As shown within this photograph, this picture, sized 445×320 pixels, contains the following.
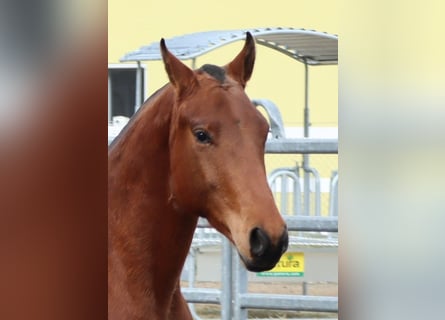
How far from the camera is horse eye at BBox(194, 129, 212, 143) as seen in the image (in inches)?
→ 60.6

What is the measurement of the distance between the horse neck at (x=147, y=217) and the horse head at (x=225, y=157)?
0.14 feet

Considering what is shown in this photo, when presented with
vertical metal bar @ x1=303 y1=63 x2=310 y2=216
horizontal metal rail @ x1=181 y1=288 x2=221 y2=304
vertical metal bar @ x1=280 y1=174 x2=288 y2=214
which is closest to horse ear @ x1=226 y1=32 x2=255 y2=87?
vertical metal bar @ x1=303 y1=63 x2=310 y2=216

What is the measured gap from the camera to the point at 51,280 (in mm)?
1354

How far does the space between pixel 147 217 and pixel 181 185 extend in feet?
0.51

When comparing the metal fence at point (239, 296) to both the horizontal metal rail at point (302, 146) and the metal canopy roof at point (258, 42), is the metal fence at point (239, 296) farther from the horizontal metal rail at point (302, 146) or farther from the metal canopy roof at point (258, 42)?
the metal canopy roof at point (258, 42)

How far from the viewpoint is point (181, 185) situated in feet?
5.30

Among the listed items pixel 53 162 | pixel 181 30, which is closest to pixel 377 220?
pixel 53 162

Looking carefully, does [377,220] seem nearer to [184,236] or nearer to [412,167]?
[412,167]

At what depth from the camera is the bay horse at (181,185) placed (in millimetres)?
1465

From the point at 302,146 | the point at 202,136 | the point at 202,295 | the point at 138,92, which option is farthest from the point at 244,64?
the point at 202,295

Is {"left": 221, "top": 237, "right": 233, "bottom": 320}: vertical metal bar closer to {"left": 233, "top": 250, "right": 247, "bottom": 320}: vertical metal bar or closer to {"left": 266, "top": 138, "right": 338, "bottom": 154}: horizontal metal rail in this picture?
{"left": 233, "top": 250, "right": 247, "bottom": 320}: vertical metal bar

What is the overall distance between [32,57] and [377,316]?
792 millimetres

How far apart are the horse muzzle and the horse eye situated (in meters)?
0.25

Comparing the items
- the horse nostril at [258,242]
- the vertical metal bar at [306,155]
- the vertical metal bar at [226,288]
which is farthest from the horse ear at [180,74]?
the vertical metal bar at [226,288]
